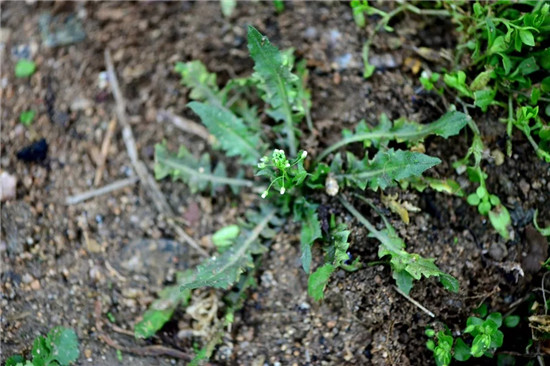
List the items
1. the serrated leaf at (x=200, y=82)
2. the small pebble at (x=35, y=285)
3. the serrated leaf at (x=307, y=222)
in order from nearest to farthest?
the serrated leaf at (x=307, y=222), the small pebble at (x=35, y=285), the serrated leaf at (x=200, y=82)

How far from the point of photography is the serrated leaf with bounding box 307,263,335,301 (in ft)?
7.75

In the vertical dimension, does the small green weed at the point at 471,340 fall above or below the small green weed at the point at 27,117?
below

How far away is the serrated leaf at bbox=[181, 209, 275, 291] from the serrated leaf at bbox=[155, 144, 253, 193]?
11.7 inches

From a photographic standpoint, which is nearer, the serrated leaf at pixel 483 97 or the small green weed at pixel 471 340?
the small green weed at pixel 471 340

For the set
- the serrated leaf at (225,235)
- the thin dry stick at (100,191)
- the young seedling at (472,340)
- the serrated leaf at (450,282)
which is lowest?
the young seedling at (472,340)

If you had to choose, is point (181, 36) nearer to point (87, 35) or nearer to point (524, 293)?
point (87, 35)

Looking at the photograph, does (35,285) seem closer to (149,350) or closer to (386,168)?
(149,350)

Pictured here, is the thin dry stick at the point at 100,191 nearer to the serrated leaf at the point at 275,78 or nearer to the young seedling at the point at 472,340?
the serrated leaf at the point at 275,78

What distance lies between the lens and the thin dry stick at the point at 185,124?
305 cm

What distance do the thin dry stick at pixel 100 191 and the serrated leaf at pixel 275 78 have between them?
86 cm

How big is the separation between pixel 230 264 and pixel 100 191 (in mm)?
876

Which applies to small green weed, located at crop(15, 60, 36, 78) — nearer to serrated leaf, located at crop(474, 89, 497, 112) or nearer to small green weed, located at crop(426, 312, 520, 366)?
serrated leaf, located at crop(474, 89, 497, 112)

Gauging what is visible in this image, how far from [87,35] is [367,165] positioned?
1.77 metres

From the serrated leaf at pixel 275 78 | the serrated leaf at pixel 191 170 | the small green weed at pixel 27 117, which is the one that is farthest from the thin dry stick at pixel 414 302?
the small green weed at pixel 27 117
